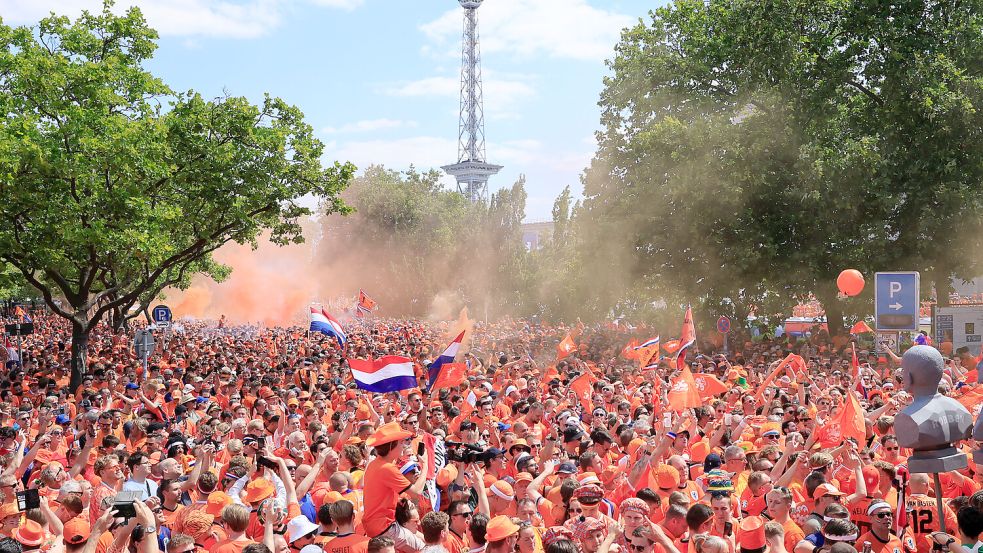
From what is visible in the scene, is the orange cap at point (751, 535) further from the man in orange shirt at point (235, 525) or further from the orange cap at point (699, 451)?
the man in orange shirt at point (235, 525)

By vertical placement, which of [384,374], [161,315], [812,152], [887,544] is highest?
[812,152]

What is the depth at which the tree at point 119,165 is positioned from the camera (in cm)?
2145

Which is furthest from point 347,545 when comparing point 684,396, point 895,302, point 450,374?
point 895,302

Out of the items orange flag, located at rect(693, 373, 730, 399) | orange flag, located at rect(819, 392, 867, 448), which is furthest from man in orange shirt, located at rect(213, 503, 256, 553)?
orange flag, located at rect(693, 373, 730, 399)

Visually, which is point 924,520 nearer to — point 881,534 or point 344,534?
point 881,534

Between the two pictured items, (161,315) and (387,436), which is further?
(161,315)

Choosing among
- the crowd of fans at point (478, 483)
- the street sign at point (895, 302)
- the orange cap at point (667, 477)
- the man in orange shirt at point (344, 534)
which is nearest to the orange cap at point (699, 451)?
the crowd of fans at point (478, 483)

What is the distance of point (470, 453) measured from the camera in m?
8.20

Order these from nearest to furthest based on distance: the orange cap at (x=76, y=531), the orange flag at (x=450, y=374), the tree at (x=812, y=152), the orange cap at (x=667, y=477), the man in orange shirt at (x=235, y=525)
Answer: the man in orange shirt at (x=235, y=525) → the orange cap at (x=76, y=531) → the orange cap at (x=667, y=477) → the orange flag at (x=450, y=374) → the tree at (x=812, y=152)

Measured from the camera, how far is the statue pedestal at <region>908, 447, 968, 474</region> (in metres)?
6.11

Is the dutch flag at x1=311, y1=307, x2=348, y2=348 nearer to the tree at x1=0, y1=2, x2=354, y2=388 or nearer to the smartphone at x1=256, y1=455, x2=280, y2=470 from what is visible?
the tree at x1=0, y1=2, x2=354, y2=388

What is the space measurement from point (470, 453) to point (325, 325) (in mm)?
13982

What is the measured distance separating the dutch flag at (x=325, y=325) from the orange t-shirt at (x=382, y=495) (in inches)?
550

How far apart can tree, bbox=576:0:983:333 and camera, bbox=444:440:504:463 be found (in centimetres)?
2106
